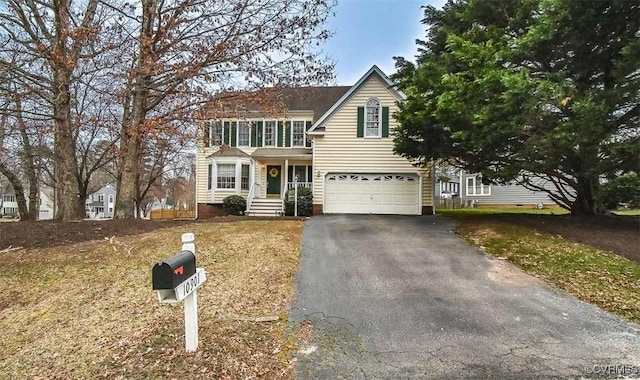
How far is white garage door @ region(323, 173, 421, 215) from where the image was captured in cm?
1677

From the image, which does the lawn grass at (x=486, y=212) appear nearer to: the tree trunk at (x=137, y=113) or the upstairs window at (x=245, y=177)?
the upstairs window at (x=245, y=177)

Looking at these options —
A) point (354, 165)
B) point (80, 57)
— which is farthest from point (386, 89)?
point (80, 57)

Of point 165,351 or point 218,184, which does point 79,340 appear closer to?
Answer: point 165,351

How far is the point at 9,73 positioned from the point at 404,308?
37.4 feet

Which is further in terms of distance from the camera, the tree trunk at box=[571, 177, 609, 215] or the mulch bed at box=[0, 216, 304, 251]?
the tree trunk at box=[571, 177, 609, 215]

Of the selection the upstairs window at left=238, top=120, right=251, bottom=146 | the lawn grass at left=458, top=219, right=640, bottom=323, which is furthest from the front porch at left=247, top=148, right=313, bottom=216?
the lawn grass at left=458, top=219, right=640, bottom=323

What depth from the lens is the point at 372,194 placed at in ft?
55.6

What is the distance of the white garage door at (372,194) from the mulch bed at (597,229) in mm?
4315

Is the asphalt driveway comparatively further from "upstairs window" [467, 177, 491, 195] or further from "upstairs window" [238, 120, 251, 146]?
"upstairs window" [467, 177, 491, 195]

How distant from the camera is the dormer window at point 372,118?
17.1m

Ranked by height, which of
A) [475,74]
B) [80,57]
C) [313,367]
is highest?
[80,57]

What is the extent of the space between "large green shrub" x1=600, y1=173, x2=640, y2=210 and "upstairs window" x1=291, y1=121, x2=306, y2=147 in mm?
13451

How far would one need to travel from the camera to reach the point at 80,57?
10.4 m

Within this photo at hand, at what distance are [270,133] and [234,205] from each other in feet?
15.0
